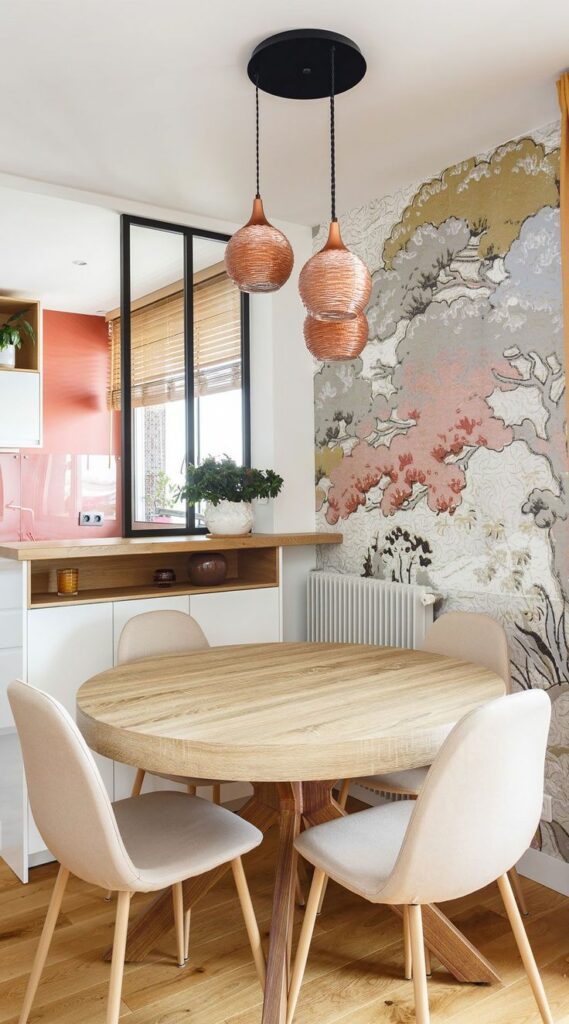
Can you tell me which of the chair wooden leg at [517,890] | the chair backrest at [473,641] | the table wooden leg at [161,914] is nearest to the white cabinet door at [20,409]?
the chair backrest at [473,641]

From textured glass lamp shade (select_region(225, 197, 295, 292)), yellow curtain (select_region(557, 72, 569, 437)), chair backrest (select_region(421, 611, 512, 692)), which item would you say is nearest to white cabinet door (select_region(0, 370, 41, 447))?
textured glass lamp shade (select_region(225, 197, 295, 292))

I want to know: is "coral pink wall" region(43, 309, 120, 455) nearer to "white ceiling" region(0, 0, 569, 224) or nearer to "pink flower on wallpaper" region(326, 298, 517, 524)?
"white ceiling" region(0, 0, 569, 224)

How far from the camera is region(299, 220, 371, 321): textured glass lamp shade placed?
199cm

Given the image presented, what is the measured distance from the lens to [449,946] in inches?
77.8

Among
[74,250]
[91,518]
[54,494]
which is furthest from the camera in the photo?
[91,518]

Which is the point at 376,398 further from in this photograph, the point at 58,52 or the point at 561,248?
the point at 58,52

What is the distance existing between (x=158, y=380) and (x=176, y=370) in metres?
0.10

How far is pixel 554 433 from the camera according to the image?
2562mm

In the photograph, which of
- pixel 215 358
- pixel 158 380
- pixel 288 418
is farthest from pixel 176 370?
pixel 288 418

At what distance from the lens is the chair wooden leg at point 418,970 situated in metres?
1.47

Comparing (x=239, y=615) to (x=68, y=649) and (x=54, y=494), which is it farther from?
(x=54, y=494)

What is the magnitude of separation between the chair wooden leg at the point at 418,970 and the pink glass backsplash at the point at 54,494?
377cm

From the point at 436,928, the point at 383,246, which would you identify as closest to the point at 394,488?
the point at 383,246

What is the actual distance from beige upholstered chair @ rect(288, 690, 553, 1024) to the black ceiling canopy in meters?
1.84
